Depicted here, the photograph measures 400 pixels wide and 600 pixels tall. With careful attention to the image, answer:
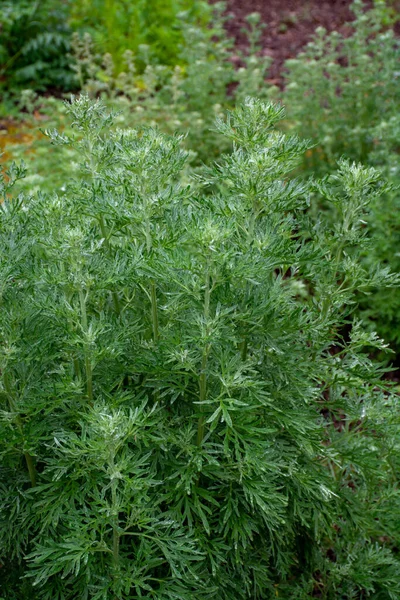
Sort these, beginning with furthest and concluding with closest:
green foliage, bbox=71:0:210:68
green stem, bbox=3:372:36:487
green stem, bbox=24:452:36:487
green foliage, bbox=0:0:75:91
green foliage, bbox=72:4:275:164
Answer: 1. green foliage, bbox=0:0:75:91
2. green foliage, bbox=71:0:210:68
3. green foliage, bbox=72:4:275:164
4. green stem, bbox=24:452:36:487
5. green stem, bbox=3:372:36:487

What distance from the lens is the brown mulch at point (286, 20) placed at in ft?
28.9

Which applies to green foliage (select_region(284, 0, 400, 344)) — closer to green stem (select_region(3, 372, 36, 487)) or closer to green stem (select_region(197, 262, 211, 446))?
green stem (select_region(197, 262, 211, 446))

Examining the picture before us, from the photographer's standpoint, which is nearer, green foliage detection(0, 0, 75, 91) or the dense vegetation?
the dense vegetation

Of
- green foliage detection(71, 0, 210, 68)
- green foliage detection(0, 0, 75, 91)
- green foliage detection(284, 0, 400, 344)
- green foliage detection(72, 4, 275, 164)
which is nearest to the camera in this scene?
green foliage detection(284, 0, 400, 344)

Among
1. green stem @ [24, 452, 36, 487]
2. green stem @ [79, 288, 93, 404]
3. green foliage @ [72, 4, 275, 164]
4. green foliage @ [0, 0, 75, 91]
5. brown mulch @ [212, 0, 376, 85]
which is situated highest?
green stem @ [79, 288, 93, 404]

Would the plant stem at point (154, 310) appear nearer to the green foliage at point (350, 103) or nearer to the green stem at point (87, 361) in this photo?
the green stem at point (87, 361)

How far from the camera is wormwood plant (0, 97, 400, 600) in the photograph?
2.06m

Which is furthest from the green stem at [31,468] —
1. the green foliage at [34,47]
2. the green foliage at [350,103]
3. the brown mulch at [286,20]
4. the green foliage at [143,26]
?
the brown mulch at [286,20]

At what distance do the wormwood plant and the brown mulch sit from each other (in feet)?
21.1

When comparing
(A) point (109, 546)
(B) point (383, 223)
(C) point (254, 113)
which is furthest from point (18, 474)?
(B) point (383, 223)

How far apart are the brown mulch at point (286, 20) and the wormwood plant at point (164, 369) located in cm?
643

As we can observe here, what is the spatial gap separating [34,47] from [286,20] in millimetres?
3292

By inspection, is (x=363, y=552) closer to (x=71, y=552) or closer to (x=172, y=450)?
(x=172, y=450)

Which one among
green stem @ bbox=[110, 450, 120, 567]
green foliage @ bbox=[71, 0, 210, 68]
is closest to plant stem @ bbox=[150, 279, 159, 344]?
green stem @ bbox=[110, 450, 120, 567]
